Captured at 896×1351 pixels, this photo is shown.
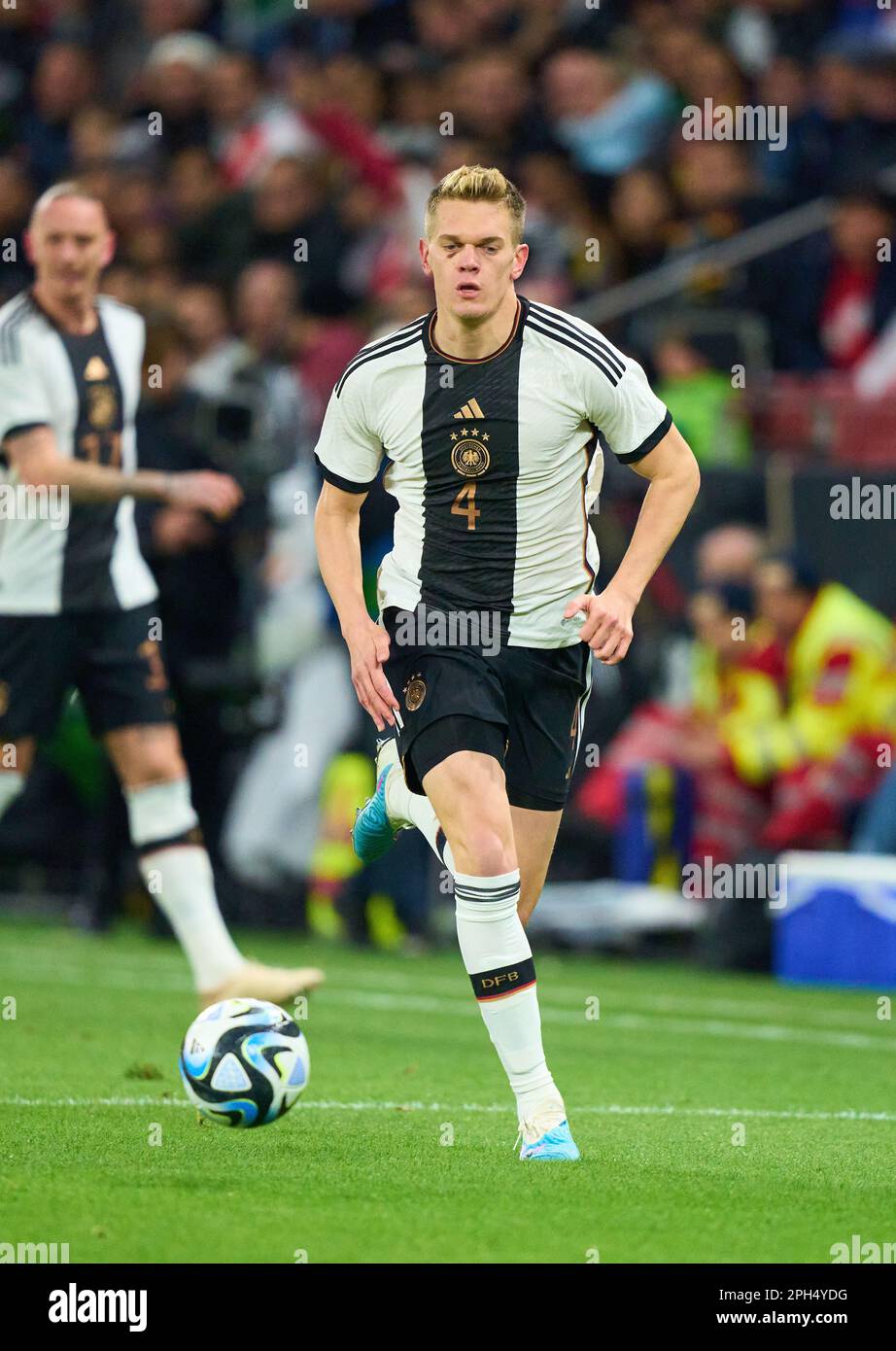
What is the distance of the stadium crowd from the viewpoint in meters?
12.3

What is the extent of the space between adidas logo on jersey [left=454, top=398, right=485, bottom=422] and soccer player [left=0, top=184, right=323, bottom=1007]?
93.5 inches

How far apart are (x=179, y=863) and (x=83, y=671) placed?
818 millimetres

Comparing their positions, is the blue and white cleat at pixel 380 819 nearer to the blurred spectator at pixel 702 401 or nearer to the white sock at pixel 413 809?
the white sock at pixel 413 809

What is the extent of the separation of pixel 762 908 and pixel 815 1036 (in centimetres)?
222

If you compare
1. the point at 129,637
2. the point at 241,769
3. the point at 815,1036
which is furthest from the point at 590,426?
the point at 241,769

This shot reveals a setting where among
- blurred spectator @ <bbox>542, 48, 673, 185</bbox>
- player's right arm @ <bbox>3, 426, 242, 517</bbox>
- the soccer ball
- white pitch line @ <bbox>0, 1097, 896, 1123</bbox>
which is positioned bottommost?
white pitch line @ <bbox>0, 1097, 896, 1123</bbox>

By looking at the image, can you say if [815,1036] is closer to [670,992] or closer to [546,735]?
[670,992]

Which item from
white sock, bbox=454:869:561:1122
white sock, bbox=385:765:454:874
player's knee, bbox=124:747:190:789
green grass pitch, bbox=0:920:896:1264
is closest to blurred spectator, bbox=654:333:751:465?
green grass pitch, bbox=0:920:896:1264

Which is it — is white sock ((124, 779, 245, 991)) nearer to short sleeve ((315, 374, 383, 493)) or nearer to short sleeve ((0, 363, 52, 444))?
short sleeve ((0, 363, 52, 444))

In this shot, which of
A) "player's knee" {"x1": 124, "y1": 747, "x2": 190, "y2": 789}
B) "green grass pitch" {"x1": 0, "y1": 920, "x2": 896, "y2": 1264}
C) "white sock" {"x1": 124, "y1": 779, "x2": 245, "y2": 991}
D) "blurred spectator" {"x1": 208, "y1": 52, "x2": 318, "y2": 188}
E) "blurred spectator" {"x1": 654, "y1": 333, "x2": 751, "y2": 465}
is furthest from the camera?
"blurred spectator" {"x1": 208, "y1": 52, "x2": 318, "y2": 188}

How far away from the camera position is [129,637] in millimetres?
8859

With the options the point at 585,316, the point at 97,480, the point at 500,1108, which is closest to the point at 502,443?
the point at 500,1108

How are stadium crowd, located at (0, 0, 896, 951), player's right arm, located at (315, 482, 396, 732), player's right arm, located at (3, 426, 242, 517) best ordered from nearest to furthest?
1. player's right arm, located at (315, 482, 396, 732)
2. player's right arm, located at (3, 426, 242, 517)
3. stadium crowd, located at (0, 0, 896, 951)

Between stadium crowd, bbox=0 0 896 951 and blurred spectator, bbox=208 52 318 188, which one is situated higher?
blurred spectator, bbox=208 52 318 188
